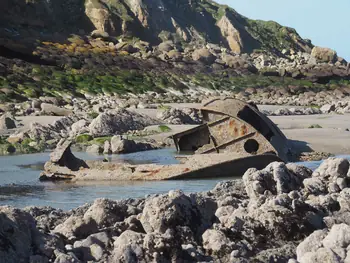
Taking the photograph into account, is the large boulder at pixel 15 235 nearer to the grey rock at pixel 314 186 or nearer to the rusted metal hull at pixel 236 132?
the grey rock at pixel 314 186

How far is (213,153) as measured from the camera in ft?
46.6

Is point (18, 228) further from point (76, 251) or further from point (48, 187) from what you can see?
point (48, 187)

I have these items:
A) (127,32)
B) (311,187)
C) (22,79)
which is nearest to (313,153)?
(311,187)

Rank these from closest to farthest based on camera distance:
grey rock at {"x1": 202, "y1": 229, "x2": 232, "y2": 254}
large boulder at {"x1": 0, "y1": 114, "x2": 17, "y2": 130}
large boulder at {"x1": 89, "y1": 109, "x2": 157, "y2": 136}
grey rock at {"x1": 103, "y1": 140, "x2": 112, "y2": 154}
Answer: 1. grey rock at {"x1": 202, "y1": 229, "x2": 232, "y2": 254}
2. grey rock at {"x1": 103, "y1": 140, "x2": 112, "y2": 154}
3. large boulder at {"x1": 0, "y1": 114, "x2": 17, "y2": 130}
4. large boulder at {"x1": 89, "y1": 109, "x2": 157, "y2": 136}

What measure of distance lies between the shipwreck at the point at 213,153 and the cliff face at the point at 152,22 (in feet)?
135

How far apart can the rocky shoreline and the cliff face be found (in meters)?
50.3

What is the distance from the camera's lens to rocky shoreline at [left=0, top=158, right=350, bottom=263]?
4.87 metres

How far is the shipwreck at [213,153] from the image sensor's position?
12.1m

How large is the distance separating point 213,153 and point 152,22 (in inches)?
2958

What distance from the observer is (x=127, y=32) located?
75938mm

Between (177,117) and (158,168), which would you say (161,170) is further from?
(177,117)

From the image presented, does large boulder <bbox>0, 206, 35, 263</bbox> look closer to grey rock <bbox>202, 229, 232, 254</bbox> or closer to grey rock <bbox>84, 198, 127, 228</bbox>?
grey rock <bbox>84, 198, 127, 228</bbox>

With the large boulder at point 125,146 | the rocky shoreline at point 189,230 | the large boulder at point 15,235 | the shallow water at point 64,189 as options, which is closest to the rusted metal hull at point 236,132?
the shallow water at point 64,189

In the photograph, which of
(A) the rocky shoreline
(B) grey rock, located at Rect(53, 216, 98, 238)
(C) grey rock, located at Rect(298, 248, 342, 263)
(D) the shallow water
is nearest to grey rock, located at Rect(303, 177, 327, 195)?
(A) the rocky shoreline
